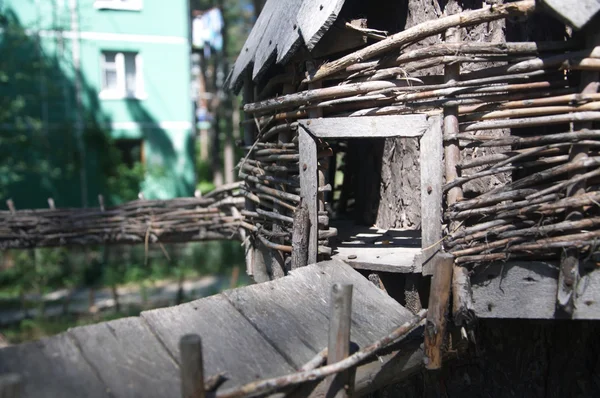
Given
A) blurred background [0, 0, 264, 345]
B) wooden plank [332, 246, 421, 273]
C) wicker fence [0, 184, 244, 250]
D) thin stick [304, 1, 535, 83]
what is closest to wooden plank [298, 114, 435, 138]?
thin stick [304, 1, 535, 83]

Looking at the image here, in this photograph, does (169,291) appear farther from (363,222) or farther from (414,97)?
(414,97)

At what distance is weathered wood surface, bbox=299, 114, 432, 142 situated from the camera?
155 inches

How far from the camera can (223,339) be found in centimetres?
325

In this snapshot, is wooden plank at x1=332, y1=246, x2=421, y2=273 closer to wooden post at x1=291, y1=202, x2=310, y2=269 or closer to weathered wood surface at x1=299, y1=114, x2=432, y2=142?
wooden post at x1=291, y1=202, x2=310, y2=269

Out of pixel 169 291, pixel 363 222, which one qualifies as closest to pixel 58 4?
pixel 169 291

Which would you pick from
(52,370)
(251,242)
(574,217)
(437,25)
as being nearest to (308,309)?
(52,370)

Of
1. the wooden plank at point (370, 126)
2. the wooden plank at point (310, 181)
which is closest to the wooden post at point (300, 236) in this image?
the wooden plank at point (310, 181)

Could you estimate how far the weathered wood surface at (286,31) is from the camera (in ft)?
13.6

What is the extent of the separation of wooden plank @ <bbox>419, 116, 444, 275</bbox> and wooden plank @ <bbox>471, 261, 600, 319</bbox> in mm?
358

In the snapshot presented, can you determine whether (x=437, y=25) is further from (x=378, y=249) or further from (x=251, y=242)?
(x=251, y=242)

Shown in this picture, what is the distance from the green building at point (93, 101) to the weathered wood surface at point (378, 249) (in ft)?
34.7

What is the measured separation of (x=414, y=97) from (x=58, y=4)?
13.2 metres

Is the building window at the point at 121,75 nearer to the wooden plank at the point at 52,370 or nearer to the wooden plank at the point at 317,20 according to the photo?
the wooden plank at the point at 317,20

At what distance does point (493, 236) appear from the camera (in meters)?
3.83
